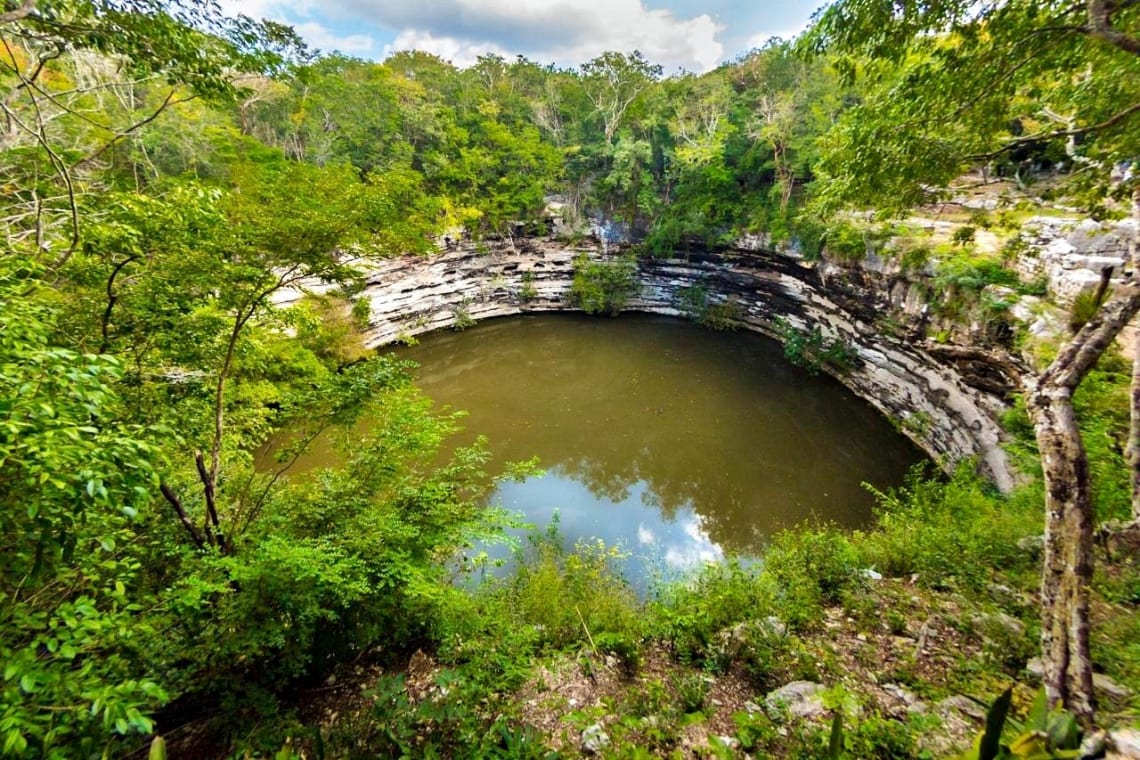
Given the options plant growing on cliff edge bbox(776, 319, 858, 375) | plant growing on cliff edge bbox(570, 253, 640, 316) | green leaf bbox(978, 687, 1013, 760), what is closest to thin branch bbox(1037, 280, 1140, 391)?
green leaf bbox(978, 687, 1013, 760)

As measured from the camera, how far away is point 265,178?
12.1 ft

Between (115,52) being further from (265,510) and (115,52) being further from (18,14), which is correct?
(265,510)

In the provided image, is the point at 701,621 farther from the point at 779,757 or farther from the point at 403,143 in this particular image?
the point at 403,143

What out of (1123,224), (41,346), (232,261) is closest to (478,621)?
(41,346)

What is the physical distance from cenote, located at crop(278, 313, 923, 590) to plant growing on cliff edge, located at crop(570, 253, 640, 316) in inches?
69.7

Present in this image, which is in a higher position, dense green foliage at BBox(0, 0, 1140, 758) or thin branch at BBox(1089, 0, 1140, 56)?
thin branch at BBox(1089, 0, 1140, 56)

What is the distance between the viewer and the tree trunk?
216 cm

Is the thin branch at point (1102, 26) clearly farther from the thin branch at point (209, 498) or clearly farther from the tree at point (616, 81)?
the tree at point (616, 81)

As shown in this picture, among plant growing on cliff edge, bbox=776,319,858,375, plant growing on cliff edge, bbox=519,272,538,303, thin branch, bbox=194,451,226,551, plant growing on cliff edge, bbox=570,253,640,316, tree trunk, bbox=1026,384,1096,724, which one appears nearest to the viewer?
tree trunk, bbox=1026,384,1096,724

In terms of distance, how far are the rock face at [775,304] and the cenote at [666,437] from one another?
682 millimetres

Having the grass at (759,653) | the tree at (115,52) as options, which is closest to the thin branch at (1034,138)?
the grass at (759,653)

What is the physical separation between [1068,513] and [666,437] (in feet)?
22.2

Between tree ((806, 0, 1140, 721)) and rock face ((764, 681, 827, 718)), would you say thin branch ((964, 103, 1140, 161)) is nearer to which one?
tree ((806, 0, 1140, 721))

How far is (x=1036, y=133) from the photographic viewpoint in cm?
314
